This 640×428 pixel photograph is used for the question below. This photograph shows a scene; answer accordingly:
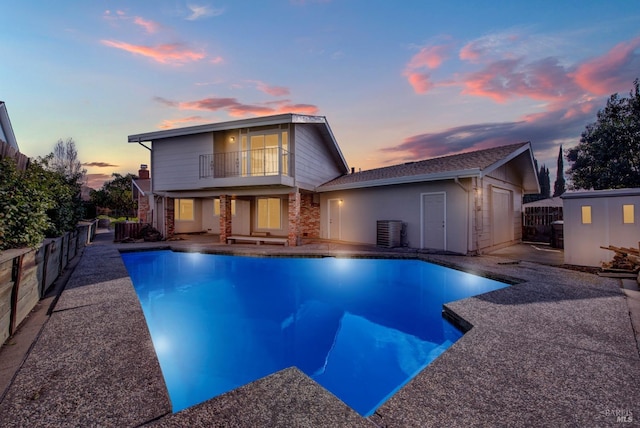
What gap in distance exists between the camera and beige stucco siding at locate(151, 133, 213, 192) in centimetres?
1312

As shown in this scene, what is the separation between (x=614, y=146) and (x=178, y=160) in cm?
2581

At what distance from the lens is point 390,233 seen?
35.1 ft

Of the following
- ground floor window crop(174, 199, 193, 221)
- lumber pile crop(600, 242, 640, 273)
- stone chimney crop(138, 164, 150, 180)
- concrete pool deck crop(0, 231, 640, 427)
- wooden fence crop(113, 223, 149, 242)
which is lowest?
concrete pool deck crop(0, 231, 640, 427)

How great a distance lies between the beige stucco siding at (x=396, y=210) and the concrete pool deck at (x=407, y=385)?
571cm

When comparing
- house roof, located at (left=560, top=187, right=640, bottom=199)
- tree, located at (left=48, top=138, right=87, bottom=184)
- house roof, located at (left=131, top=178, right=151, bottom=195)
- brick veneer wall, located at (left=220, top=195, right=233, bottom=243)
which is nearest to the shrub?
brick veneer wall, located at (left=220, top=195, right=233, bottom=243)

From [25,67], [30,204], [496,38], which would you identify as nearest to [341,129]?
[496,38]

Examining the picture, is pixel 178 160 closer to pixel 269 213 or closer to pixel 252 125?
pixel 252 125

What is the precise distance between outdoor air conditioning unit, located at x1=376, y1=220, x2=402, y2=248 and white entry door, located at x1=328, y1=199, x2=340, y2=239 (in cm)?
286

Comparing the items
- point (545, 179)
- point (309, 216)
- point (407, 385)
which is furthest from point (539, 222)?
point (545, 179)

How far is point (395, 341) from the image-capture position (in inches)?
168

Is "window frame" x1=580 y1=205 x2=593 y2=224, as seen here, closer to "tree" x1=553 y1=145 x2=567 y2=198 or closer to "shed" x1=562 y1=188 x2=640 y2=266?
"shed" x1=562 y1=188 x2=640 y2=266

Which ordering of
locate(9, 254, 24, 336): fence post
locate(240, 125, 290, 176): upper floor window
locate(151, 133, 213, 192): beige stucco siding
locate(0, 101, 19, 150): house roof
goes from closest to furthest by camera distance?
locate(9, 254, 24, 336): fence post, locate(240, 125, 290, 176): upper floor window, locate(0, 101, 19, 150): house roof, locate(151, 133, 213, 192): beige stucco siding

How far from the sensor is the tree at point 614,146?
53.5ft

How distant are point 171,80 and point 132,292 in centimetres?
1020
